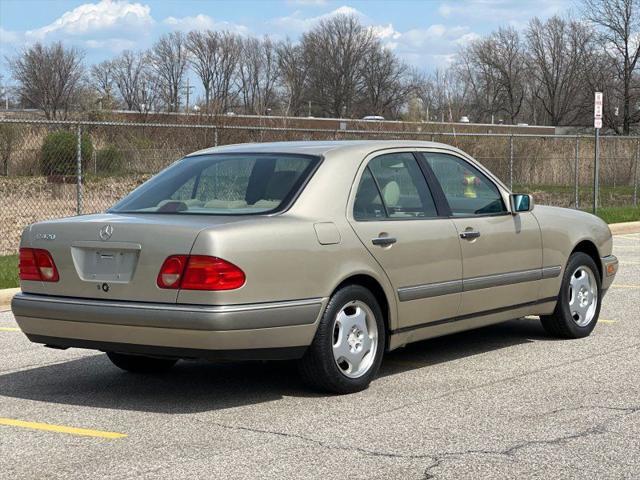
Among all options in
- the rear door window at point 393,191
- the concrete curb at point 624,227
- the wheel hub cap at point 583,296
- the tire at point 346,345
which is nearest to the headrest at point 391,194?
the rear door window at point 393,191

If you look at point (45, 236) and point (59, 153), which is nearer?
point (45, 236)

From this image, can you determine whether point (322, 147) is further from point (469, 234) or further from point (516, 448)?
point (516, 448)

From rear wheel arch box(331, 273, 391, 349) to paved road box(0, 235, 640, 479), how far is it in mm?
449

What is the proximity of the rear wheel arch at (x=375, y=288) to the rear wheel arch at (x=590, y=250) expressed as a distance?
244 cm

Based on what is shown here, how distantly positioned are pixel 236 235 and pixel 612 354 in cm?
338

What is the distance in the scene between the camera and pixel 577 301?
889 cm

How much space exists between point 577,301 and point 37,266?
14.3 ft

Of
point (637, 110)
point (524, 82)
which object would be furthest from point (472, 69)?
point (637, 110)

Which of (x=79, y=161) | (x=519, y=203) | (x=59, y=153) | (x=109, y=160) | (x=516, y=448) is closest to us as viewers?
(x=516, y=448)

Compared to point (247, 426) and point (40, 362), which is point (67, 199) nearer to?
point (40, 362)

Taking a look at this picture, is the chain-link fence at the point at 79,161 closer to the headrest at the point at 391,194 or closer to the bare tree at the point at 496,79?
the headrest at the point at 391,194

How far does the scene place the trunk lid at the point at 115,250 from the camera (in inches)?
246

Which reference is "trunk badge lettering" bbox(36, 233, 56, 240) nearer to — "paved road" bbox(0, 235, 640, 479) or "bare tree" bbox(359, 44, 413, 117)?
"paved road" bbox(0, 235, 640, 479)

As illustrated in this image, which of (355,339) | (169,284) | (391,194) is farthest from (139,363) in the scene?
(391,194)
